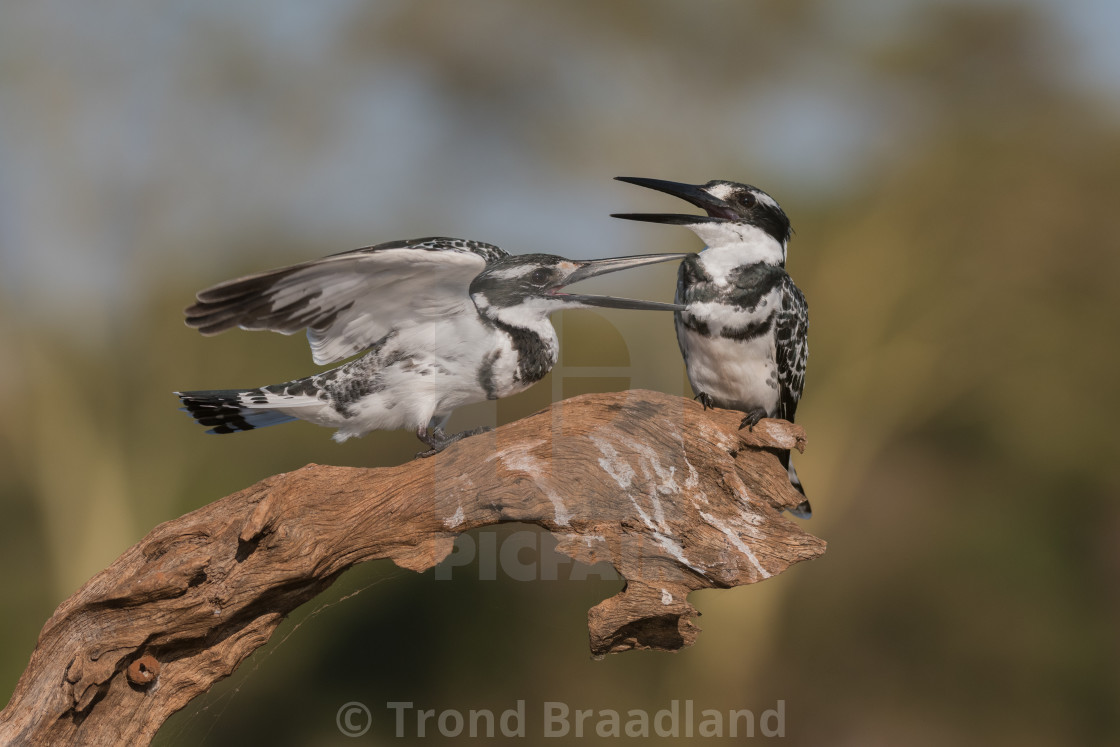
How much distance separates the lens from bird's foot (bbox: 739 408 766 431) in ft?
6.78

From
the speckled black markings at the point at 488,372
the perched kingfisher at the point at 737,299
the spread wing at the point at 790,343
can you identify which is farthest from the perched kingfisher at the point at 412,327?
the spread wing at the point at 790,343

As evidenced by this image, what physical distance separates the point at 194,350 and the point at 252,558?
3564 mm

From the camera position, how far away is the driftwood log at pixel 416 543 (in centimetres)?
187

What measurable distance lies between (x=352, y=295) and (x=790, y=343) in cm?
114

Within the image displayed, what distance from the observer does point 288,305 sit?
189cm

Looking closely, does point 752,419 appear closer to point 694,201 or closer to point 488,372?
point 694,201

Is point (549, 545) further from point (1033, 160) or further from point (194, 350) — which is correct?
point (1033, 160)

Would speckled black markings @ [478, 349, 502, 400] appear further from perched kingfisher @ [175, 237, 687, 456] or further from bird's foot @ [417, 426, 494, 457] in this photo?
bird's foot @ [417, 426, 494, 457]

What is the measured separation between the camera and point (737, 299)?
2.02 meters


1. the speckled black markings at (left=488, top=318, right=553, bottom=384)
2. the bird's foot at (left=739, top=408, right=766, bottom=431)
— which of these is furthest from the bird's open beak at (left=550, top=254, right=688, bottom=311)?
the bird's foot at (left=739, top=408, right=766, bottom=431)

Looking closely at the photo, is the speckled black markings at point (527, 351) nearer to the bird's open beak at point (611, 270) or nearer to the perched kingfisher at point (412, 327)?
the perched kingfisher at point (412, 327)

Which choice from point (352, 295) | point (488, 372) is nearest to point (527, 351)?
point (488, 372)

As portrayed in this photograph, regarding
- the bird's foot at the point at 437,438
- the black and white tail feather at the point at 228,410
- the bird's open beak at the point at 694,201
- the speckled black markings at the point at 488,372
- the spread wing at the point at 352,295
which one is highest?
the bird's open beak at the point at 694,201

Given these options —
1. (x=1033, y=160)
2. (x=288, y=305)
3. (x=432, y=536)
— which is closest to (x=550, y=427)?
(x=432, y=536)
